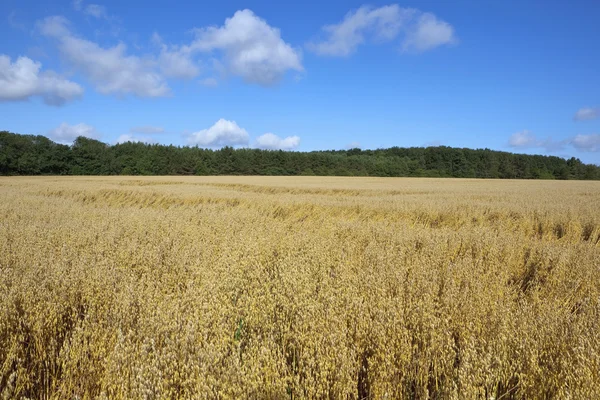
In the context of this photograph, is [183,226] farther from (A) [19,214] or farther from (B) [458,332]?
(B) [458,332]

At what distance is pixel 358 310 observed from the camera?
2977mm

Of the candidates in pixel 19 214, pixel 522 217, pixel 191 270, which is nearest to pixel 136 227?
pixel 191 270

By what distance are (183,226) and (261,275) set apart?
Result: 331cm

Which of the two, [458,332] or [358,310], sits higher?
[358,310]

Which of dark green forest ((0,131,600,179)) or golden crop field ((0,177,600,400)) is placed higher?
dark green forest ((0,131,600,179))

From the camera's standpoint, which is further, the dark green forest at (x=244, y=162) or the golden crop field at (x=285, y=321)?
the dark green forest at (x=244, y=162)

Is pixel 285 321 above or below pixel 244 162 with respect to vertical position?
below

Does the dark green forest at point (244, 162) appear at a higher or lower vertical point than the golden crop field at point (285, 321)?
higher

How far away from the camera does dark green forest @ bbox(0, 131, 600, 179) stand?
56594 mm

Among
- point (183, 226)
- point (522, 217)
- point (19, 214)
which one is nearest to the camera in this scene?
point (183, 226)

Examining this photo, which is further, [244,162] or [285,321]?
[244,162]

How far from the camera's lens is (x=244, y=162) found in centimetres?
7000

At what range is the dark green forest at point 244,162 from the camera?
2228 inches

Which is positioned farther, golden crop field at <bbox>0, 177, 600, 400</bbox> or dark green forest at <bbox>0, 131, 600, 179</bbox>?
dark green forest at <bbox>0, 131, 600, 179</bbox>
